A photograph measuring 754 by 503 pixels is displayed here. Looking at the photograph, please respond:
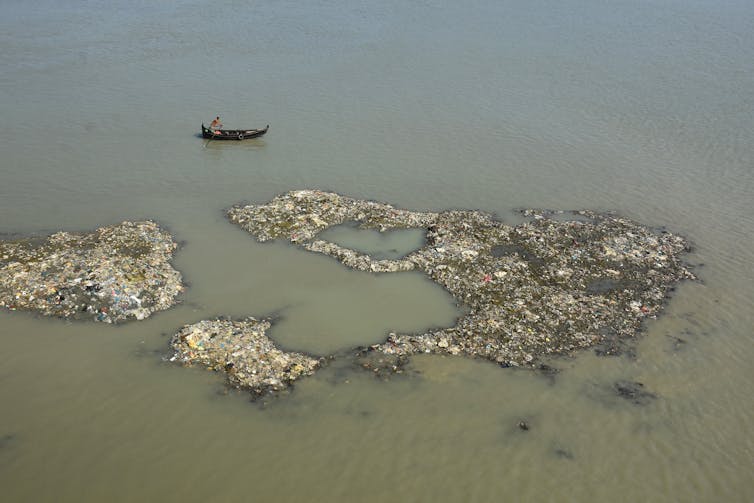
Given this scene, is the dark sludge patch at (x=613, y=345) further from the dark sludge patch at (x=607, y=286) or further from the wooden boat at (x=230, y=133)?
the wooden boat at (x=230, y=133)

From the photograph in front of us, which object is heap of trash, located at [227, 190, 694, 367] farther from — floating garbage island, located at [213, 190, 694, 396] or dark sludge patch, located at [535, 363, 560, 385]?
dark sludge patch, located at [535, 363, 560, 385]

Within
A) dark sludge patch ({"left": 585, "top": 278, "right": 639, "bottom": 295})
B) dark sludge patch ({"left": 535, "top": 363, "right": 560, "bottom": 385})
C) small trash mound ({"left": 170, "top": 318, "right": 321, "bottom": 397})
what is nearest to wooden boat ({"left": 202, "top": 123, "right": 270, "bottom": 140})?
small trash mound ({"left": 170, "top": 318, "right": 321, "bottom": 397})

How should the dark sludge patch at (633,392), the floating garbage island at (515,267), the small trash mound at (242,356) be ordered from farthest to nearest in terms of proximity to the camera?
the floating garbage island at (515,267), the dark sludge patch at (633,392), the small trash mound at (242,356)

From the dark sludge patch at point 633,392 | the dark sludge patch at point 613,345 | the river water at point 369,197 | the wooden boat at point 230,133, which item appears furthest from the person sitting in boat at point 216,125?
the dark sludge patch at point 633,392

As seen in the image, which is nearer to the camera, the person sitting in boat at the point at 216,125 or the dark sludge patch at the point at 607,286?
the dark sludge patch at the point at 607,286

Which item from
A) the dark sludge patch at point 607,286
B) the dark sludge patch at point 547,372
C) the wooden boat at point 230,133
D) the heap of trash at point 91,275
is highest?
the wooden boat at point 230,133

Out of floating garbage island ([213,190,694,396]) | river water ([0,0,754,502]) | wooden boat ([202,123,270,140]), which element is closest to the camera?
river water ([0,0,754,502])

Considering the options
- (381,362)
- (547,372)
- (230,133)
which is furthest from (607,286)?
(230,133)
